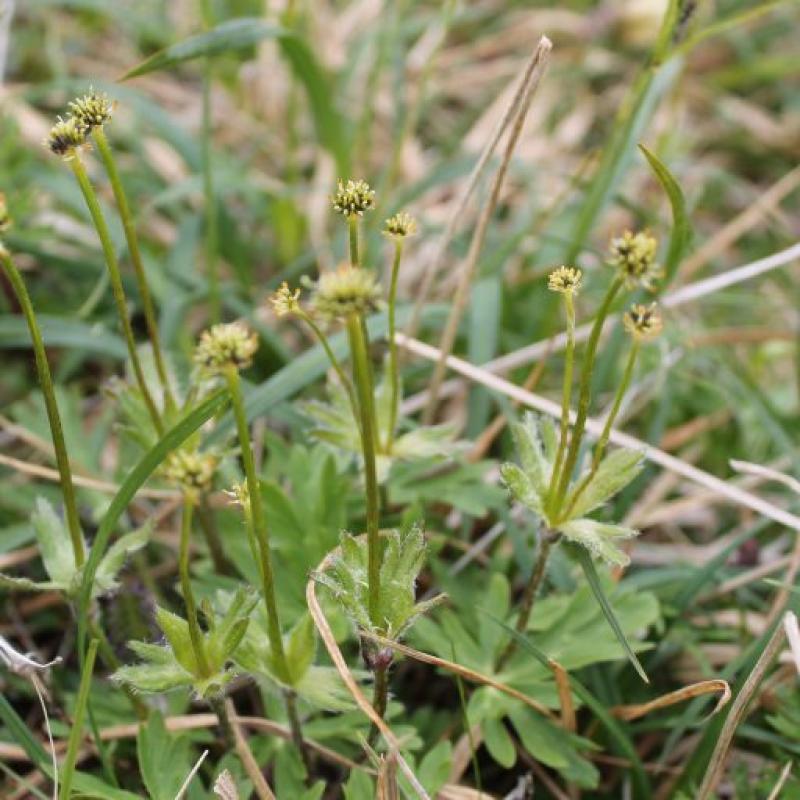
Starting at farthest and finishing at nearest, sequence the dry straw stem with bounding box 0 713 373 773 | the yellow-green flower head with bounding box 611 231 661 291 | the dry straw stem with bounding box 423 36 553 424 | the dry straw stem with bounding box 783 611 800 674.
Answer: the dry straw stem with bounding box 423 36 553 424, the dry straw stem with bounding box 0 713 373 773, the dry straw stem with bounding box 783 611 800 674, the yellow-green flower head with bounding box 611 231 661 291

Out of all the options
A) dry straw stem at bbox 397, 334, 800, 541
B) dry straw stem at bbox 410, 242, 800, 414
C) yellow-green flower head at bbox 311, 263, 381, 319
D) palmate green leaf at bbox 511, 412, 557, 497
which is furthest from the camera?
dry straw stem at bbox 410, 242, 800, 414

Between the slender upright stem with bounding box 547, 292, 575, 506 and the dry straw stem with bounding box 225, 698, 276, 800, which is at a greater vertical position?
the slender upright stem with bounding box 547, 292, 575, 506

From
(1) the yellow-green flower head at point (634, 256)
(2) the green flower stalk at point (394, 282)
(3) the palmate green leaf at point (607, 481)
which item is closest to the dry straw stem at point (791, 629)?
(3) the palmate green leaf at point (607, 481)

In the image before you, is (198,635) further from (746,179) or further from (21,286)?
(746,179)

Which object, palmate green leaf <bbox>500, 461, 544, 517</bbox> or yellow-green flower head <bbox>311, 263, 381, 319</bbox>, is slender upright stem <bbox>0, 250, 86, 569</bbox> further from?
palmate green leaf <bbox>500, 461, 544, 517</bbox>

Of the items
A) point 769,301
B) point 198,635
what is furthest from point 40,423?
point 769,301

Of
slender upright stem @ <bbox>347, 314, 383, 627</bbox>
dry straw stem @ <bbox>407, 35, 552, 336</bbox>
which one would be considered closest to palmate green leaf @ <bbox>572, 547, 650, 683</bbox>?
slender upright stem @ <bbox>347, 314, 383, 627</bbox>
